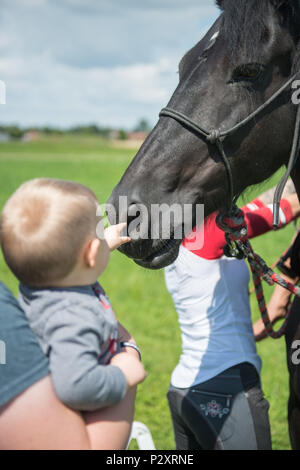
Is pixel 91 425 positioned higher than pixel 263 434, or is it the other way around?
pixel 91 425

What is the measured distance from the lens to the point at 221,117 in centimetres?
202

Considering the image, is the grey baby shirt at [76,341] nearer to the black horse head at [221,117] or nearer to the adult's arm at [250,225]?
the black horse head at [221,117]

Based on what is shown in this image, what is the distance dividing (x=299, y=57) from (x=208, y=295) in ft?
4.14

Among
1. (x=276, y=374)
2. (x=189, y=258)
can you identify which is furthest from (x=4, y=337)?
(x=276, y=374)

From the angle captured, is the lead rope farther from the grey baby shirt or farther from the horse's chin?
the grey baby shirt

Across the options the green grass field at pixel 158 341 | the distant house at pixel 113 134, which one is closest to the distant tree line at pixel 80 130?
the distant house at pixel 113 134

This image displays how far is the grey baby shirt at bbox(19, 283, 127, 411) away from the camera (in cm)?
119

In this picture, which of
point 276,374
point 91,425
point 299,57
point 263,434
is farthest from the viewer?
point 276,374

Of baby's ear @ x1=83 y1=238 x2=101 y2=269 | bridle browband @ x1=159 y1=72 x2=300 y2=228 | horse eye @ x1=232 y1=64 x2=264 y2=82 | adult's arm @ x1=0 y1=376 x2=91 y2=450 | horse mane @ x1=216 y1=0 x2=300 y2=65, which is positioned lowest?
adult's arm @ x1=0 y1=376 x2=91 y2=450

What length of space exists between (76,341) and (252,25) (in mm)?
1603

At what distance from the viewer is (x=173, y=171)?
202 centimetres

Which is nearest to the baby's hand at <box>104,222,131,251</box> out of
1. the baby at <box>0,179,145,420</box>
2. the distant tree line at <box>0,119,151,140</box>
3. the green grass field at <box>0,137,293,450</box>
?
the baby at <box>0,179,145,420</box>

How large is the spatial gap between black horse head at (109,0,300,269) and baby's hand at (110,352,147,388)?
2.16ft
